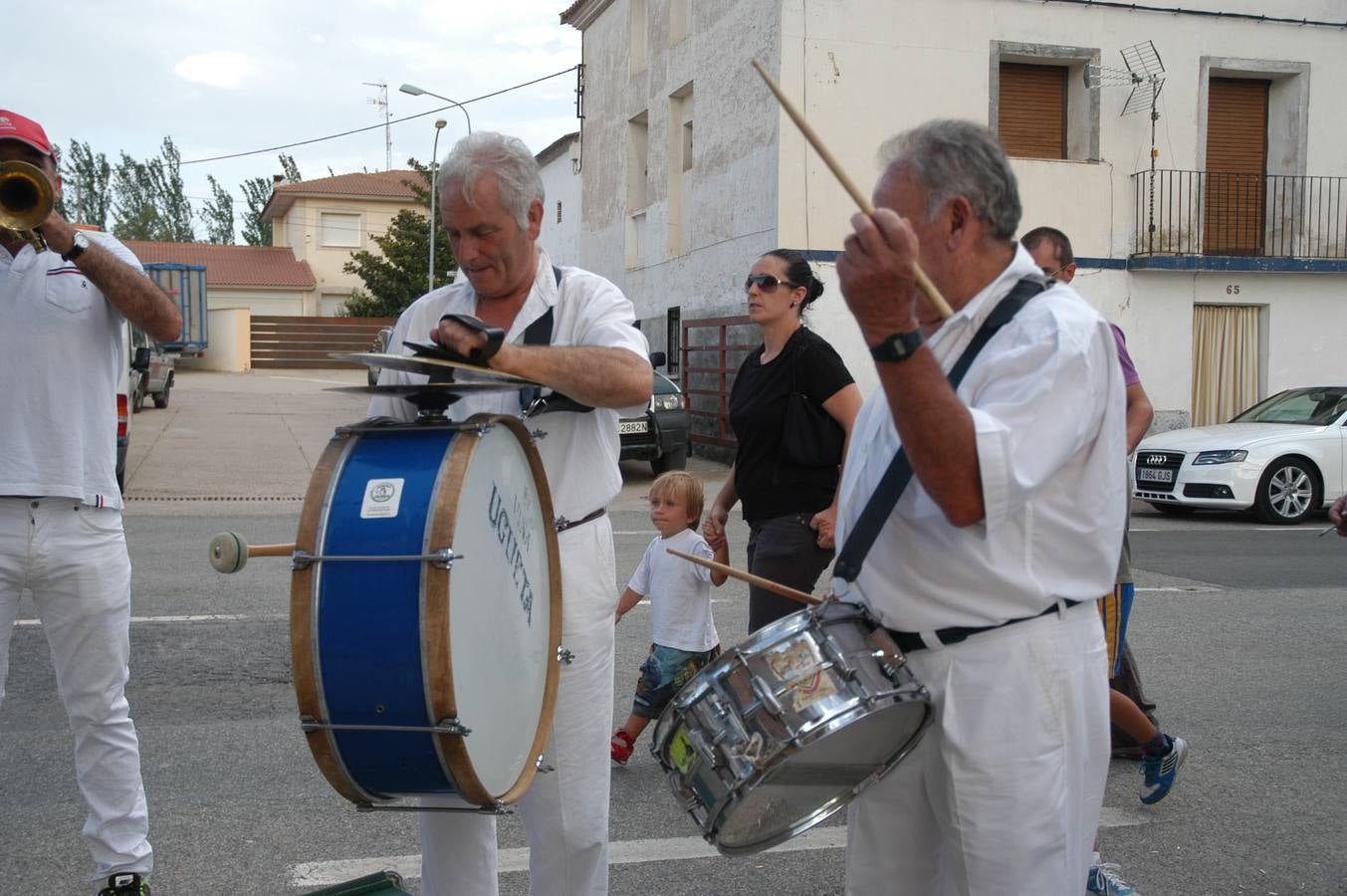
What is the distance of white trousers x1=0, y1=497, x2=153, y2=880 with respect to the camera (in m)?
3.46

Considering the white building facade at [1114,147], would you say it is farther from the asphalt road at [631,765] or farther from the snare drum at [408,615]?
the snare drum at [408,615]

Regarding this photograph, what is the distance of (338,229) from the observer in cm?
5725

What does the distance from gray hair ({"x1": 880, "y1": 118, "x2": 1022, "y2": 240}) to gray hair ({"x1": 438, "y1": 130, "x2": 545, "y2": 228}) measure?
95cm

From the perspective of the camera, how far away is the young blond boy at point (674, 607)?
496 cm

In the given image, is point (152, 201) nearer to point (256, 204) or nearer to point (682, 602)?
point (256, 204)

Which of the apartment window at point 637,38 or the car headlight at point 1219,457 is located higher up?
the apartment window at point 637,38

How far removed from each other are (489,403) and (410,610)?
2.40ft

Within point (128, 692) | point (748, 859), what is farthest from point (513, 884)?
point (128, 692)

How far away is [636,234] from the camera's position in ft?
81.9

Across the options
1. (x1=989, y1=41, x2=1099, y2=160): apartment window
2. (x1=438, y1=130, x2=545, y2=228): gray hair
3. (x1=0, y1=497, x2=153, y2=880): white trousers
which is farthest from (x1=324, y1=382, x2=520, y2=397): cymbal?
(x1=989, y1=41, x2=1099, y2=160): apartment window

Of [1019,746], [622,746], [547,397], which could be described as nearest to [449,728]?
[547,397]

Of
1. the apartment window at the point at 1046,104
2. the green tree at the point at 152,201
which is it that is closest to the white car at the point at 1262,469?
the apartment window at the point at 1046,104

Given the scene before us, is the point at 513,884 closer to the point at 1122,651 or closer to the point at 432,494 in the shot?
the point at 432,494

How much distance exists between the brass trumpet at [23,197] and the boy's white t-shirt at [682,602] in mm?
2512
